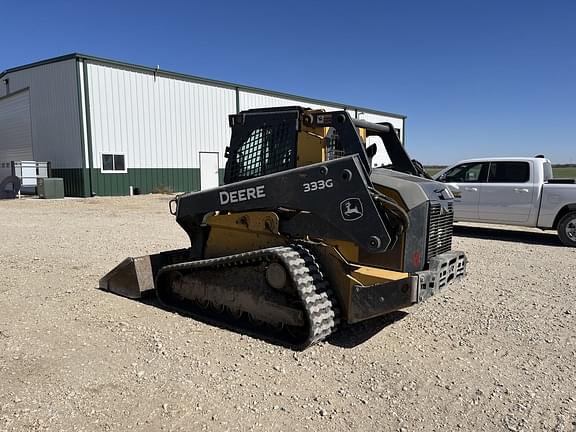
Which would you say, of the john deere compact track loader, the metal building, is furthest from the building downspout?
the john deere compact track loader

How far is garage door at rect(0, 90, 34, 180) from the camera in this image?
2308 cm

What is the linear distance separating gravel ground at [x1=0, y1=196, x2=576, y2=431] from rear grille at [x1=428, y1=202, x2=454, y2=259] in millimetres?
817

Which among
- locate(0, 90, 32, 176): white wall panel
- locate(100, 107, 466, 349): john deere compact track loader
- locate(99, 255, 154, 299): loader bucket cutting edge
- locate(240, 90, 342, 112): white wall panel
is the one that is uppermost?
locate(240, 90, 342, 112): white wall panel

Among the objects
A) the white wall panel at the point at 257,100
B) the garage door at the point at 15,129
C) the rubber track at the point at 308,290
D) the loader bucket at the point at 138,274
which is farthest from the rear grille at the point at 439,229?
the garage door at the point at 15,129

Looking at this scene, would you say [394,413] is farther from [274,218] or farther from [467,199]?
[467,199]

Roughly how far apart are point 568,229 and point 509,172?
1.73 metres

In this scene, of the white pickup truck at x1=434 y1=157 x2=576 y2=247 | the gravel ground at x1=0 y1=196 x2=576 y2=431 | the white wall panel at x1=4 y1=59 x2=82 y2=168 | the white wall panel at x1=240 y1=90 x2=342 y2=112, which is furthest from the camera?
the white wall panel at x1=240 y1=90 x2=342 y2=112

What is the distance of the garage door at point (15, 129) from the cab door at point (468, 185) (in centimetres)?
1996

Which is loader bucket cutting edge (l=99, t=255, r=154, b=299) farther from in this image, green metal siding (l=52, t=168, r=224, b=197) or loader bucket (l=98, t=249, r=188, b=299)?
green metal siding (l=52, t=168, r=224, b=197)

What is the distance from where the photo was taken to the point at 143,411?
3240 mm

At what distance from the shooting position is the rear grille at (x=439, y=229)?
185 inches

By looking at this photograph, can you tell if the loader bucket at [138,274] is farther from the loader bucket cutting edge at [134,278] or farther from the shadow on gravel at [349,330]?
the shadow on gravel at [349,330]

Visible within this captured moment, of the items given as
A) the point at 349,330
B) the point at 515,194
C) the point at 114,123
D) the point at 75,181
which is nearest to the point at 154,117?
the point at 114,123

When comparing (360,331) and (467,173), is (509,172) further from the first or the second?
(360,331)
